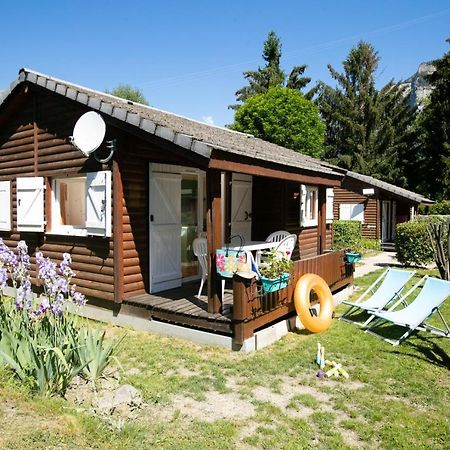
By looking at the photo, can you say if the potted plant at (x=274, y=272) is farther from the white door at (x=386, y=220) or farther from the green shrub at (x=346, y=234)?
the white door at (x=386, y=220)

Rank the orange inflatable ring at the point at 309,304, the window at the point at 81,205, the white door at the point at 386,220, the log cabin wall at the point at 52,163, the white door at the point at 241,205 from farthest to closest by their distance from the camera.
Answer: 1. the white door at the point at 386,220
2. the white door at the point at 241,205
3. the log cabin wall at the point at 52,163
4. the window at the point at 81,205
5. the orange inflatable ring at the point at 309,304

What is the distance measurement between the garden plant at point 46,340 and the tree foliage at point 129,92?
3720 centimetres

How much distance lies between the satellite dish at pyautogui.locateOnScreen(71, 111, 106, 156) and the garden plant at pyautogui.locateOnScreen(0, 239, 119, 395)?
2.72 meters

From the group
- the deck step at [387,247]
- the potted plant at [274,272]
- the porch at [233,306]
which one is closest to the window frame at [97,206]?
the porch at [233,306]

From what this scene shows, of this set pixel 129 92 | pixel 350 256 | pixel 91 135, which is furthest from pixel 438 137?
pixel 91 135

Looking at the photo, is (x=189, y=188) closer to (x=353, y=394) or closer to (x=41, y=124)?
(x=41, y=124)

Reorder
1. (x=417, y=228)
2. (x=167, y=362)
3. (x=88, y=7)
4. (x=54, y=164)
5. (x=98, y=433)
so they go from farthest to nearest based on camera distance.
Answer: (x=417, y=228), (x=88, y=7), (x=54, y=164), (x=167, y=362), (x=98, y=433)

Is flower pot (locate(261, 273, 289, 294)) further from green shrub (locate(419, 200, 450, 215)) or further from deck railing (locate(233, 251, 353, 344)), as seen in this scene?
green shrub (locate(419, 200, 450, 215))

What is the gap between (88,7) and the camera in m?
10.6

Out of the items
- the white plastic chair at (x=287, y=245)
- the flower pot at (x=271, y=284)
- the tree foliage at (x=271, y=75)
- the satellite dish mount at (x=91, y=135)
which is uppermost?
the tree foliage at (x=271, y=75)

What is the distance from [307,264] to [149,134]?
3417 millimetres

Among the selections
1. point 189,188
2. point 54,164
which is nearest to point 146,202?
point 189,188

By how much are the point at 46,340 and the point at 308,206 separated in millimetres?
9227

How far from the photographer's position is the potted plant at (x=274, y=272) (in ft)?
18.3
